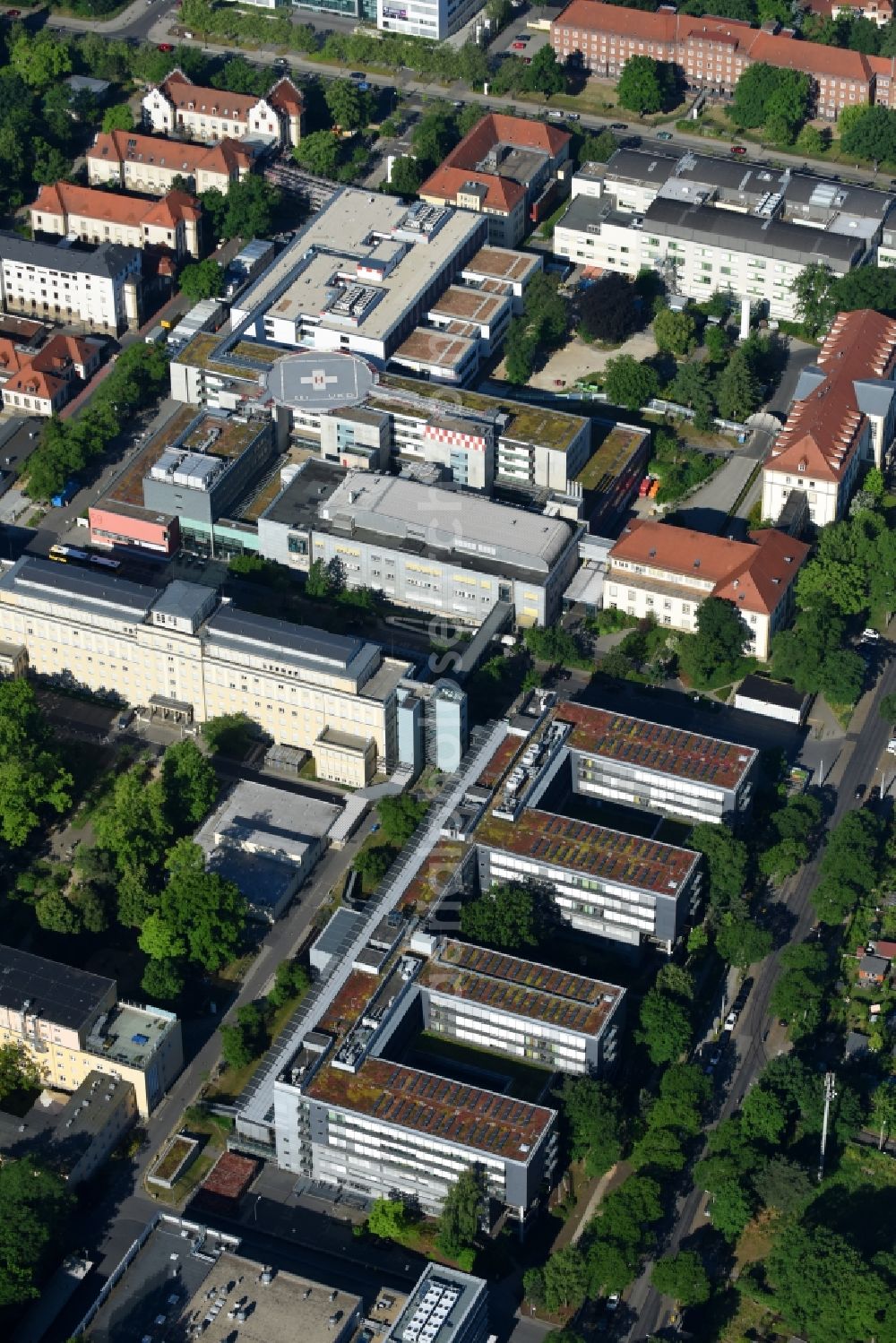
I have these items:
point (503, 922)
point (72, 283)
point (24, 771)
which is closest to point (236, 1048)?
point (503, 922)

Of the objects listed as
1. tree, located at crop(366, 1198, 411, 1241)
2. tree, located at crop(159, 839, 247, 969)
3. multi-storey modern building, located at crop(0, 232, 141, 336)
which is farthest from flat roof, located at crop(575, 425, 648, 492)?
tree, located at crop(366, 1198, 411, 1241)

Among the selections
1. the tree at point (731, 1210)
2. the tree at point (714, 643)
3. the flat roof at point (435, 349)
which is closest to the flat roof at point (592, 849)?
the tree at point (731, 1210)

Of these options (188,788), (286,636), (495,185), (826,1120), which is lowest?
(826,1120)

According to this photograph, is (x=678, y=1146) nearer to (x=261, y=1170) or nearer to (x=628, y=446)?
(x=261, y=1170)

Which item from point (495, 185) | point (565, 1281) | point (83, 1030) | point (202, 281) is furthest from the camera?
point (495, 185)

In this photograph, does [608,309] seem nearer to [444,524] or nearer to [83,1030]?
[444,524]

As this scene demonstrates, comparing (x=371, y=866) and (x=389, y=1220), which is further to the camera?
(x=371, y=866)

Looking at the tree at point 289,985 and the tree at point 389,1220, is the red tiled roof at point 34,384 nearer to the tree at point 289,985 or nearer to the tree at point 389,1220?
the tree at point 289,985

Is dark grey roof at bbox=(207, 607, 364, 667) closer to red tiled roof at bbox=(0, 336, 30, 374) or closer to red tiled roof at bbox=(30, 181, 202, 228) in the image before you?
red tiled roof at bbox=(0, 336, 30, 374)
